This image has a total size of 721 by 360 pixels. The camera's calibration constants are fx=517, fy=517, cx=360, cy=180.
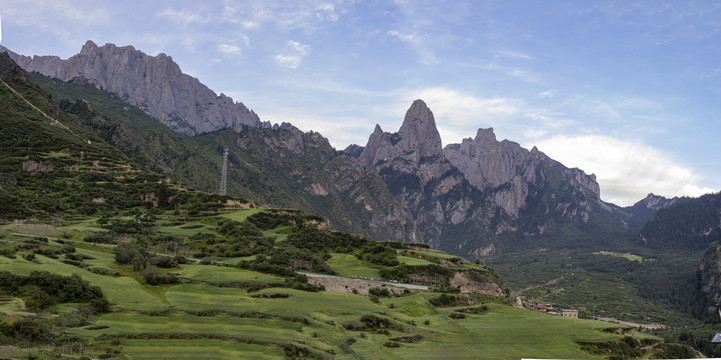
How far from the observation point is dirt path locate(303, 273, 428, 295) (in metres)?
106

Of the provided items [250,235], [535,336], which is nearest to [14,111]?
[250,235]

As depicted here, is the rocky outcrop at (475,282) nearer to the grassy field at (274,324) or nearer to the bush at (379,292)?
the grassy field at (274,324)

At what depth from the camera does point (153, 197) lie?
16938 cm

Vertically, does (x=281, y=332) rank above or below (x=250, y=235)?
below

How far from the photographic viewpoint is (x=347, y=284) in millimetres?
109375

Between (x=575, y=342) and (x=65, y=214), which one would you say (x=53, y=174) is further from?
(x=575, y=342)

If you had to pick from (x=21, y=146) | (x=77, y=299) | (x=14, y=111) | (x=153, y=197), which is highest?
(x=14, y=111)

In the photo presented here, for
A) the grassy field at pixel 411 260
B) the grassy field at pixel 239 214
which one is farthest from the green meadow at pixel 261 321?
the grassy field at pixel 239 214

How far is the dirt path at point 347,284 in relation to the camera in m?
106

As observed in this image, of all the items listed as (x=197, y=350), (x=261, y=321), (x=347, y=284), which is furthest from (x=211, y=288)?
(x=347, y=284)

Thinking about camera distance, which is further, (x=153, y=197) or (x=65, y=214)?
(x=153, y=197)

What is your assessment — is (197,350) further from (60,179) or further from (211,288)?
(60,179)

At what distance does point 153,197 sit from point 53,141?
50.1m

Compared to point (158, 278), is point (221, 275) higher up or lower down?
lower down
